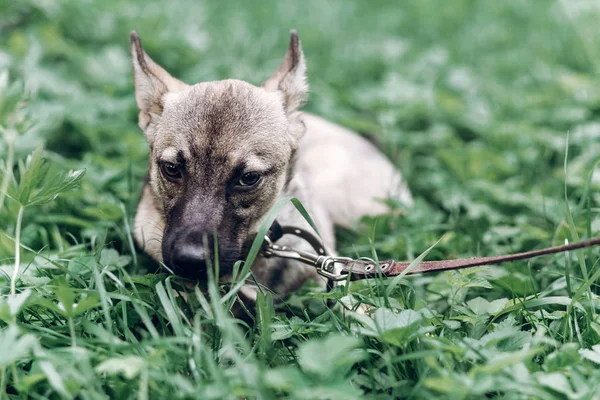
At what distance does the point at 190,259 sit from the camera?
240 centimetres

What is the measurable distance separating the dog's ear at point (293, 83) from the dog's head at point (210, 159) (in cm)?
10

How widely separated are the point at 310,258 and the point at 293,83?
1061 mm

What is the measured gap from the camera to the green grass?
Answer: 1944 millimetres

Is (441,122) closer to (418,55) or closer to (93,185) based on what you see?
(418,55)

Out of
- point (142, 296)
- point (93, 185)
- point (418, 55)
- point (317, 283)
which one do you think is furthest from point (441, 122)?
point (142, 296)

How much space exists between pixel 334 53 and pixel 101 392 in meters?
4.99

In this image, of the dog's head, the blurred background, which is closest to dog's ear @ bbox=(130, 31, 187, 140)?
the dog's head

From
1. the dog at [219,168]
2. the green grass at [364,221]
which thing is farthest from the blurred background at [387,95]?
the dog at [219,168]

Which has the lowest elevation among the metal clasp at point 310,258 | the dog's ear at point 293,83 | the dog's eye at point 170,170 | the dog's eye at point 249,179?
the metal clasp at point 310,258

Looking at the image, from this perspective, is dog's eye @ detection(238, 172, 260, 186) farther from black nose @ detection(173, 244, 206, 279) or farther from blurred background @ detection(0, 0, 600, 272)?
blurred background @ detection(0, 0, 600, 272)

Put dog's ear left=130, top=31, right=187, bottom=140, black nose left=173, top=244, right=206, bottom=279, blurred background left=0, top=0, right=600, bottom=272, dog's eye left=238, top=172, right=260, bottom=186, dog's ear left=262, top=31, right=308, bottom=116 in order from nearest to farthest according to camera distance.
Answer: black nose left=173, top=244, right=206, bottom=279 < dog's eye left=238, top=172, right=260, bottom=186 < dog's ear left=130, top=31, right=187, bottom=140 < dog's ear left=262, top=31, right=308, bottom=116 < blurred background left=0, top=0, right=600, bottom=272

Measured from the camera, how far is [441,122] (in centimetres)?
507

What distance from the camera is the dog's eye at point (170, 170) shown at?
276 centimetres

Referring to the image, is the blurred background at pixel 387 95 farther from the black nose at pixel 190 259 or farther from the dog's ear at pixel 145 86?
the dog's ear at pixel 145 86
